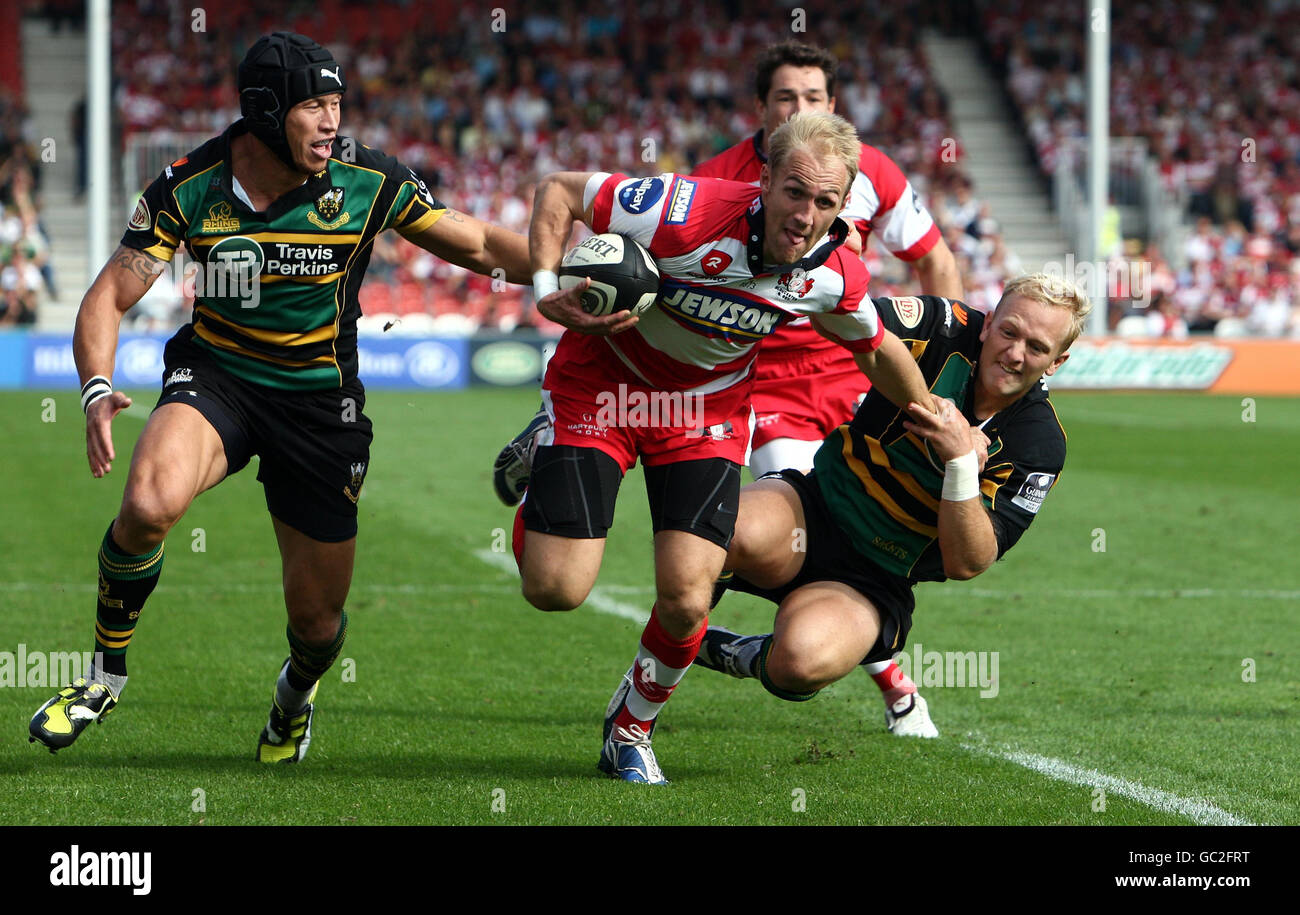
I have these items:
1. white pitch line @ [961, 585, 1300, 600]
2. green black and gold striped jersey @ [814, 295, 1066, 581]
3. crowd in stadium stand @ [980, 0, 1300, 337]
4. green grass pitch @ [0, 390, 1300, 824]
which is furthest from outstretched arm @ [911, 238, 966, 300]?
crowd in stadium stand @ [980, 0, 1300, 337]

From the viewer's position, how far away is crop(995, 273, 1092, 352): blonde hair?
5.23 metres

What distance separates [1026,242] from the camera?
31.1 m

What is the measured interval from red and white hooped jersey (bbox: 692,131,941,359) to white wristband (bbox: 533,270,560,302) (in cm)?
165

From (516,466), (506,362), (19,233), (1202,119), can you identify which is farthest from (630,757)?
(1202,119)

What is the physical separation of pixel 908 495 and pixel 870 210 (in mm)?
1602

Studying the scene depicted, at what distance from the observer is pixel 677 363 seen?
546 cm

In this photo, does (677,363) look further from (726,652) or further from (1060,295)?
(1060,295)

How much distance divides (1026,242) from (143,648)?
1023 inches

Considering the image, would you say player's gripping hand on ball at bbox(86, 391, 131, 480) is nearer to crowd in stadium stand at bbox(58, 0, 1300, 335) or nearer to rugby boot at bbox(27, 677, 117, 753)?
rugby boot at bbox(27, 677, 117, 753)

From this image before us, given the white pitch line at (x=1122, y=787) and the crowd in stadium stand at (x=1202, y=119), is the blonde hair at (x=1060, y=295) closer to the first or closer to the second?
the white pitch line at (x=1122, y=787)

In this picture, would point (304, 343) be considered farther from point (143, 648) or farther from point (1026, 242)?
point (1026, 242)

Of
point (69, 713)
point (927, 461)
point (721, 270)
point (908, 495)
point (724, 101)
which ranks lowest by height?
point (69, 713)

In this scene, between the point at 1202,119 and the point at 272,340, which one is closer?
the point at 272,340
